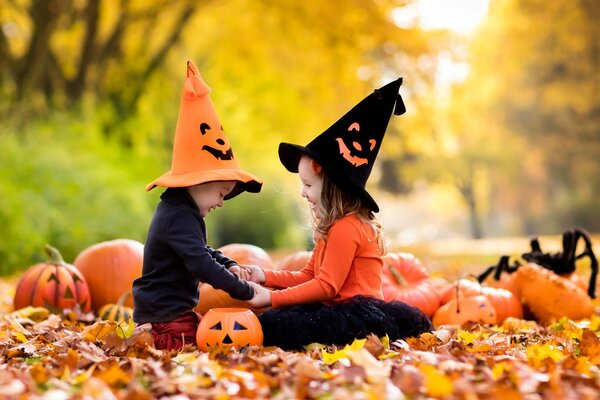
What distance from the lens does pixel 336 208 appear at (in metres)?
4.15

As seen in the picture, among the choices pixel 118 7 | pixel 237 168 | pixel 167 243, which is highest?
pixel 118 7

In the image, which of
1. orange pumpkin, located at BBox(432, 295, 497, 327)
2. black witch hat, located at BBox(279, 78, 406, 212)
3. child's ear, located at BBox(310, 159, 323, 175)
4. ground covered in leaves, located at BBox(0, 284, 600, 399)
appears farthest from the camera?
orange pumpkin, located at BBox(432, 295, 497, 327)

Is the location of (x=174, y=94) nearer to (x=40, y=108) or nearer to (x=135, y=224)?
(x=40, y=108)

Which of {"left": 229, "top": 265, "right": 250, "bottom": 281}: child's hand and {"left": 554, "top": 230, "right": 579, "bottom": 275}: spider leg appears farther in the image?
{"left": 554, "top": 230, "right": 579, "bottom": 275}: spider leg

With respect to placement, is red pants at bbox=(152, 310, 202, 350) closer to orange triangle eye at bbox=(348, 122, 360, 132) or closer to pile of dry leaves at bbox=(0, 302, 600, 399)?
pile of dry leaves at bbox=(0, 302, 600, 399)

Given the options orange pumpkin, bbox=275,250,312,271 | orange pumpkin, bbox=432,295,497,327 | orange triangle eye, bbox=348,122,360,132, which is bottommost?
orange pumpkin, bbox=432,295,497,327

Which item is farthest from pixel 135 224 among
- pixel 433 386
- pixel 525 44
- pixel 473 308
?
pixel 525 44

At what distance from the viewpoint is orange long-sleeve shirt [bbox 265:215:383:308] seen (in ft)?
13.3

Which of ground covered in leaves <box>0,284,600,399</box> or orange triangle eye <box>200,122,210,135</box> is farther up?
orange triangle eye <box>200,122,210,135</box>

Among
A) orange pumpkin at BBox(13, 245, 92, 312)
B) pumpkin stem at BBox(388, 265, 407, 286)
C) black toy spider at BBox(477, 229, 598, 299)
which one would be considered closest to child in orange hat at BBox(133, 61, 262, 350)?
pumpkin stem at BBox(388, 265, 407, 286)

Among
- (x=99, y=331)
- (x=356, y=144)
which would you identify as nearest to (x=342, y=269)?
(x=356, y=144)

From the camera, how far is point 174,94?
19906mm

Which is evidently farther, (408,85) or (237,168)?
(408,85)

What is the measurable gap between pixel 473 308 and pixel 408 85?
15265 mm
